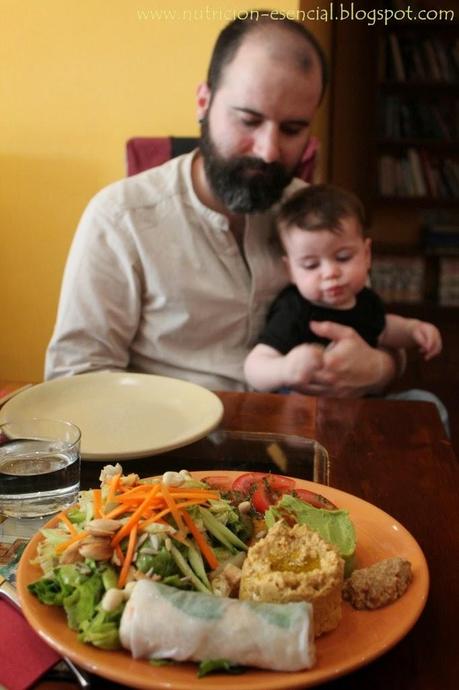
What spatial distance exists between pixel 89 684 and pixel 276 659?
0.16m

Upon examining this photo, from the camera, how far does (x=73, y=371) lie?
158cm

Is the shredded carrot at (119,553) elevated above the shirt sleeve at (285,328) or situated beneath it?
elevated above

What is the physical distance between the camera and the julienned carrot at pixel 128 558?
26.0 inches

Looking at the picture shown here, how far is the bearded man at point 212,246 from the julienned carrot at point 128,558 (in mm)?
929

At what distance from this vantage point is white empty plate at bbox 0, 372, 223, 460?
1094mm

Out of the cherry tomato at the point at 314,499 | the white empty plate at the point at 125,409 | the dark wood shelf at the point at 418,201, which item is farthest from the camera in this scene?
the dark wood shelf at the point at 418,201

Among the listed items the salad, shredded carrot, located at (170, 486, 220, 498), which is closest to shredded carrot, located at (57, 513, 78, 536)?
the salad

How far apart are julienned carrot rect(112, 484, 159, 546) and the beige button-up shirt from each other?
3.01ft

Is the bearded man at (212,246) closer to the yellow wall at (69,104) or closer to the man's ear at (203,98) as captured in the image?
the man's ear at (203,98)

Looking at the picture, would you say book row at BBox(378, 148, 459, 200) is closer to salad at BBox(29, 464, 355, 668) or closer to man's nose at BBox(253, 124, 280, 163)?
man's nose at BBox(253, 124, 280, 163)

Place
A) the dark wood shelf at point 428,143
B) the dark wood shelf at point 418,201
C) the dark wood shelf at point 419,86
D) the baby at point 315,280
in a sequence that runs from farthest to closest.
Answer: the dark wood shelf at point 418,201
the dark wood shelf at point 428,143
the dark wood shelf at point 419,86
the baby at point 315,280

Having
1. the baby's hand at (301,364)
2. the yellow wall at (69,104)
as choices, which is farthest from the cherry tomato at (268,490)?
the yellow wall at (69,104)

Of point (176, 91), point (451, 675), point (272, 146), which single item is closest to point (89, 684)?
point (451, 675)

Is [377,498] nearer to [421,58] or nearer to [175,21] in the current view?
[175,21]
